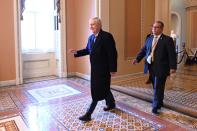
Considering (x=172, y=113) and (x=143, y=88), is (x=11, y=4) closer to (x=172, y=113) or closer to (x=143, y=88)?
(x=143, y=88)

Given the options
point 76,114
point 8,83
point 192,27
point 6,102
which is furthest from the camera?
point 192,27

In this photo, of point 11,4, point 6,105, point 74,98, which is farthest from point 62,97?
point 11,4

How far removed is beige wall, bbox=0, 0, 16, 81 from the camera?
4.75 meters

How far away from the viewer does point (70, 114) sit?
3.19m

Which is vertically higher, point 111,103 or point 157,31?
point 157,31

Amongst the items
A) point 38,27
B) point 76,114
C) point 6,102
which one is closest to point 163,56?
point 76,114

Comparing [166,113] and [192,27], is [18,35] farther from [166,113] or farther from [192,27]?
[192,27]

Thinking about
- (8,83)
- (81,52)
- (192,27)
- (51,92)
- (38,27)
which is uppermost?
(192,27)

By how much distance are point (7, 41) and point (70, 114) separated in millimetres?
2583

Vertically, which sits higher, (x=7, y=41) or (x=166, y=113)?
(x=7, y=41)

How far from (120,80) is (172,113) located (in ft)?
7.36

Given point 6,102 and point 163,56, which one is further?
point 6,102

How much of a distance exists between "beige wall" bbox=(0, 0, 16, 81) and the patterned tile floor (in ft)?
2.22

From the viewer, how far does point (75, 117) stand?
3.07 metres
